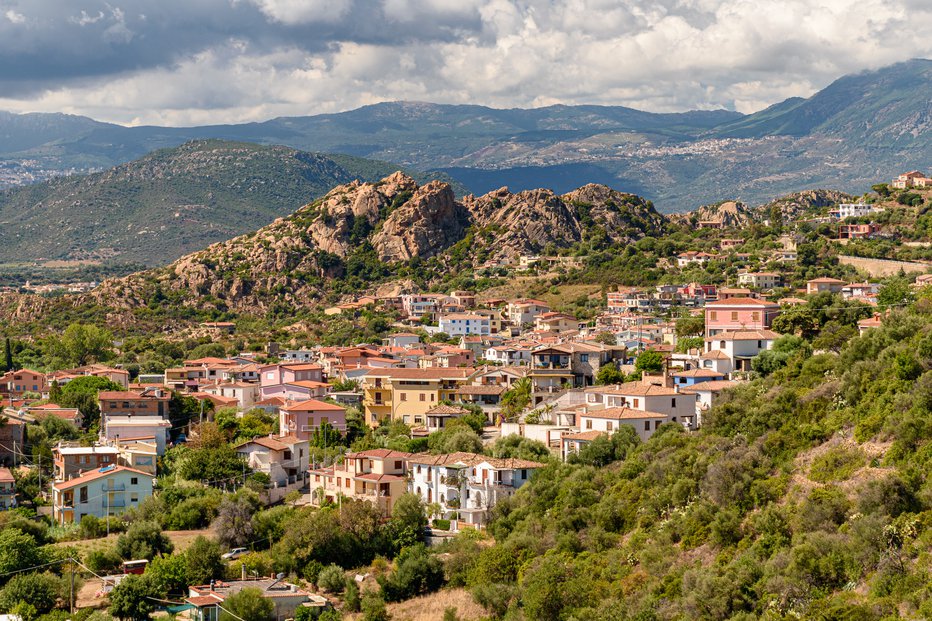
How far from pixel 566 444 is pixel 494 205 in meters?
96.2

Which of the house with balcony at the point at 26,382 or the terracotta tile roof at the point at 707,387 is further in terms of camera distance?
the house with balcony at the point at 26,382

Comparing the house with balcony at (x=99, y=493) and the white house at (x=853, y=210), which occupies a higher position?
the white house at (x=853, y=210)

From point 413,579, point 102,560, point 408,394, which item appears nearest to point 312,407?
point 408,394

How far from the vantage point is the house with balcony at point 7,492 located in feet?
171

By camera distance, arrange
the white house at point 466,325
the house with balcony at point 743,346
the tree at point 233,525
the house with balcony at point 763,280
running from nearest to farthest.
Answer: the tree at point 233,525
the house with balcony at point 743,346
the house with balcony at point 763,280
the white house at point 466,325

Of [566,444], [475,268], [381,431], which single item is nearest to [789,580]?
[566,444]

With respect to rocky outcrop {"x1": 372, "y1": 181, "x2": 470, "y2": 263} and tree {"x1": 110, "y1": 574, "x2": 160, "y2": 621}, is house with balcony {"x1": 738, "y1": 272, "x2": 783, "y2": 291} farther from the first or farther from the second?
tree {"x1": 110, "y1": 574, "x2": 160, "y2": 621}

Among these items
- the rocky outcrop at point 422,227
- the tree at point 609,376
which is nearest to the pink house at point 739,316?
the tree at point 609,376

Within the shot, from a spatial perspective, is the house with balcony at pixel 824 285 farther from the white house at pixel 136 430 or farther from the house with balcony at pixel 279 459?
the white house at pixel 136 430

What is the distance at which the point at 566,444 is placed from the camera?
51.2 m

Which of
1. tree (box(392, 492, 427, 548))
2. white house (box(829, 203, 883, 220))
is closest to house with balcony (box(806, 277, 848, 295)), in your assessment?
white house (box(829, 203, 883, 220))

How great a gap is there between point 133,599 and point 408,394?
2413 cm

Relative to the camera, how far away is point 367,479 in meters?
50.4

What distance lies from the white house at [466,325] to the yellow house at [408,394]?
30.6m
